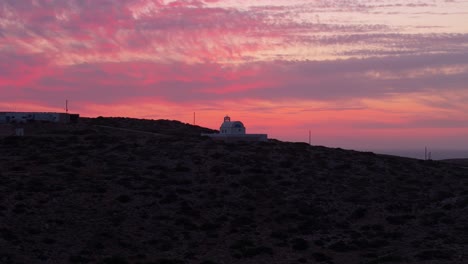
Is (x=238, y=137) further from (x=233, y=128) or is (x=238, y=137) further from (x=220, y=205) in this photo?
(x=220, y=205)

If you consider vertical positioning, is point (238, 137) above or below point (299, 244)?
above

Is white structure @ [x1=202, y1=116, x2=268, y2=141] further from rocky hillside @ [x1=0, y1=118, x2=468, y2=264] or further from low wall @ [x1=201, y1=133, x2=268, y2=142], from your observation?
rocky hillside @ [x1=0, y1=118, x2=468, y2=264]

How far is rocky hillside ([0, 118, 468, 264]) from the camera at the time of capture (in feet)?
133

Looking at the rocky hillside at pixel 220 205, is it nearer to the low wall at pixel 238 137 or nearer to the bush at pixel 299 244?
the bush at pixel 299 244

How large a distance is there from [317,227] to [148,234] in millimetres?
13545

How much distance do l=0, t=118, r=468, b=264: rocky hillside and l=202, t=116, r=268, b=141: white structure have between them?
13523 mm

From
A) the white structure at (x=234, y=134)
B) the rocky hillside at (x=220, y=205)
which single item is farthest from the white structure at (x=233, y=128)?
the rocky hillside at (x=220, y=205)

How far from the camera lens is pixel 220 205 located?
5266 cm

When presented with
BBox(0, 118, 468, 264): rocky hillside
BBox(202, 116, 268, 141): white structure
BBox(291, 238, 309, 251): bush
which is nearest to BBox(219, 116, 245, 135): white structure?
BBox(202, 116, 268, 141): white structure

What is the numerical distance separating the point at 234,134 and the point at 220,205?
4185 centimetres

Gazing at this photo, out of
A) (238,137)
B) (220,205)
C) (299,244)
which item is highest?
(238,137)

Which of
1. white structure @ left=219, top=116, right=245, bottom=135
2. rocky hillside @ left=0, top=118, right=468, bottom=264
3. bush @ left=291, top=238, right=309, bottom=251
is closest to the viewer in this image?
rocky hillside @ left=0, top=118, right=468, bottom=264

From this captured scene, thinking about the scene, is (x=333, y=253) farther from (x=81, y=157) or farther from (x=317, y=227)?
(x=81, y=157)

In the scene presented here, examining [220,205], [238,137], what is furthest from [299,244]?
[238,137]
